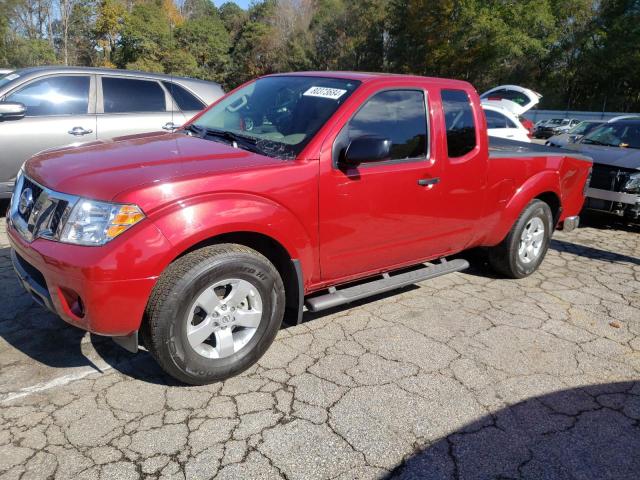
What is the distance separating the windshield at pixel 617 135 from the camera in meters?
8.05

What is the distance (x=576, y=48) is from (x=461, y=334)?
1728 inches

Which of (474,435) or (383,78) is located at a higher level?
(383,78)

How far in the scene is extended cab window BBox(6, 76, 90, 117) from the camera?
588cm

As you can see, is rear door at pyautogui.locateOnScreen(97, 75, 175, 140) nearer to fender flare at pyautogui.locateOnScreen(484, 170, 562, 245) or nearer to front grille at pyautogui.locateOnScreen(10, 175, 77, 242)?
front grille at pyautogui.locateOnScreen(10, 175, 77, 242)

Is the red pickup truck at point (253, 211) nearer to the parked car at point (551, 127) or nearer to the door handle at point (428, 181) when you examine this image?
the door handle at point (428, 181)

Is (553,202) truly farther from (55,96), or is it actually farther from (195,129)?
(55,96)

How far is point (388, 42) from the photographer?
46.7m

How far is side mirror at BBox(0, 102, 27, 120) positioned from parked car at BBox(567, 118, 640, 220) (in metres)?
7.24

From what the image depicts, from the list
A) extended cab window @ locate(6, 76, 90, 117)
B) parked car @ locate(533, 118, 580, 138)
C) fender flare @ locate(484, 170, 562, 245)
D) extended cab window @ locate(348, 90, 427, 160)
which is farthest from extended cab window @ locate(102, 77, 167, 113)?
parked car @ locate(533, 118, 580, 138)

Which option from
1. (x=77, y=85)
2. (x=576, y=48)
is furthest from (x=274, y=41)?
(x=77, y=85)

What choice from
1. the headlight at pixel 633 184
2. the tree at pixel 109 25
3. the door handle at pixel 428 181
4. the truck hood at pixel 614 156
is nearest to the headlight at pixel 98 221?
the door handle at pixel 428 181

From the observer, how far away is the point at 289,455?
252 cm

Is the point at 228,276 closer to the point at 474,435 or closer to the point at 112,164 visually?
the point at 112,164

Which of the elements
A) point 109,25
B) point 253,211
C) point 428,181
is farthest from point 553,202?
point 109,25
